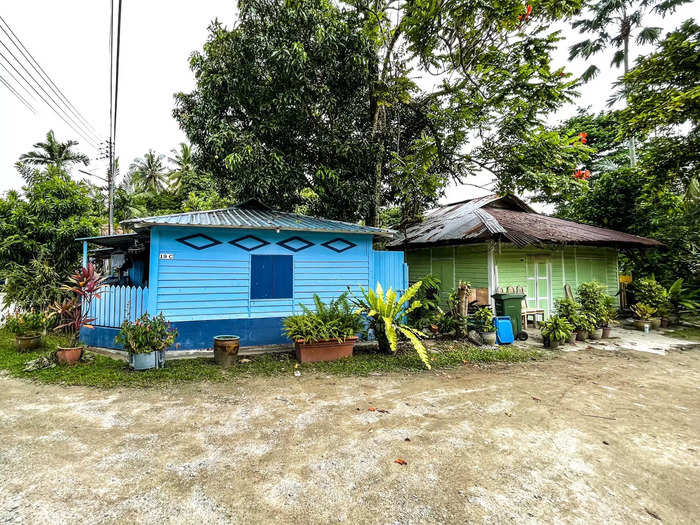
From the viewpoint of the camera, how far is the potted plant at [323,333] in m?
6.31

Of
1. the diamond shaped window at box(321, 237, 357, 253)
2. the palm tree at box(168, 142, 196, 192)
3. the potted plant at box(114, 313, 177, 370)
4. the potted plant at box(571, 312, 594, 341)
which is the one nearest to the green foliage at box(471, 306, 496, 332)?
the potted plant at box(571, 312, 594, 341)

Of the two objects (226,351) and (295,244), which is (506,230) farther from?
(226,351)

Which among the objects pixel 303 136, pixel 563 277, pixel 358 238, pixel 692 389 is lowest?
pixel 692 389

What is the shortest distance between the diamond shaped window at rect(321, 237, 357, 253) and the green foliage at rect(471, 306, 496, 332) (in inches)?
137

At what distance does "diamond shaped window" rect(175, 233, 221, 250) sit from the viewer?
6.65 m

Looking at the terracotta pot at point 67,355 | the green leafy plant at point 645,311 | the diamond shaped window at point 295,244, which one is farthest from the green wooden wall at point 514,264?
the terracotta pot at point 67,355

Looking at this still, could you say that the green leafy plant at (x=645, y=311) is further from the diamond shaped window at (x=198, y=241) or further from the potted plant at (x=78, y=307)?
the potted plant at (x=78, y=307)

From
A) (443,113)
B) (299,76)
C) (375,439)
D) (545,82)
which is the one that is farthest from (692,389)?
(299,76)

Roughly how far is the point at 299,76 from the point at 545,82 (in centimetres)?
603

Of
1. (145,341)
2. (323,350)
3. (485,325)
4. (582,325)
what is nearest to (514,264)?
(582,325)

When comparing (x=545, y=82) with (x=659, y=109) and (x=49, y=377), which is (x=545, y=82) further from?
(x=49, y=377)

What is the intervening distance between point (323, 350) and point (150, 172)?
3028 cm

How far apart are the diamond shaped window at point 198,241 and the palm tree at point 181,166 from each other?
2029 centimetres

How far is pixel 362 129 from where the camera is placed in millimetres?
10383
